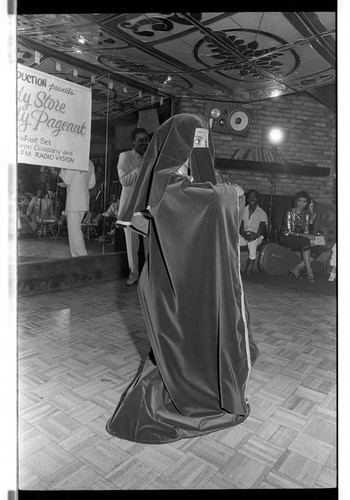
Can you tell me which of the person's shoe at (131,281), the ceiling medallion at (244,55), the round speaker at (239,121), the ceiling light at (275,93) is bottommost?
the person's shoe at (131,281)

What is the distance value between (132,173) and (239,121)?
2.63 m

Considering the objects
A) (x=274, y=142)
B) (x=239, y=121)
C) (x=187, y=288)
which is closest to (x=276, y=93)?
(x=239, y=121)

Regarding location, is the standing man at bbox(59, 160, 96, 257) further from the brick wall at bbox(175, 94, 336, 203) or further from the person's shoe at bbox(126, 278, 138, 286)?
the brick wall at bbox(175, 94, 336, 203)

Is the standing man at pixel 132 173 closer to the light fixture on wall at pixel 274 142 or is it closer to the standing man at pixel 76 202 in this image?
the standing man at pixel 76 202

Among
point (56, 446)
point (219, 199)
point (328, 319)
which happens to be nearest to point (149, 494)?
point (56, 446)

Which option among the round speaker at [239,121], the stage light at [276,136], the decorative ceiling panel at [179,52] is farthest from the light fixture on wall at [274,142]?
the decorative ceiling panel at [179,52]

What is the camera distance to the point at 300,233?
5.53 metres

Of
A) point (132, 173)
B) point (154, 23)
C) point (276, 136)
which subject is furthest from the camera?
point (276, 136)

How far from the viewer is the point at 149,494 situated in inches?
54.3

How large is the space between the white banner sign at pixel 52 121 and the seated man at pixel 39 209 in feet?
1.54

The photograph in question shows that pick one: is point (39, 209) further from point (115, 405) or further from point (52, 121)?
point (115, 405)

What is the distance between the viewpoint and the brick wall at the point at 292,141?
255 inches

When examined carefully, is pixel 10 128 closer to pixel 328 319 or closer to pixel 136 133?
pixel 328 319

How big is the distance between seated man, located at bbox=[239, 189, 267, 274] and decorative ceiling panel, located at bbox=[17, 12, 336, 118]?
5.74 feet
